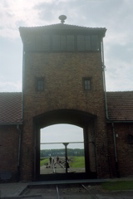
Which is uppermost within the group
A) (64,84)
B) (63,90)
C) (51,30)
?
(51,30)

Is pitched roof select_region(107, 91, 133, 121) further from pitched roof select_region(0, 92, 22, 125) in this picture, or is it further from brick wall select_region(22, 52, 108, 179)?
pitched roof select_region(0, 92, 22, 125)

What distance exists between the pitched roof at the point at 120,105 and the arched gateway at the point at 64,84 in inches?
42.6

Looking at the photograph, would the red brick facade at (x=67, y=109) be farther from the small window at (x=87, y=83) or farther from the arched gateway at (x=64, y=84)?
the small window at (x=87, y=83)

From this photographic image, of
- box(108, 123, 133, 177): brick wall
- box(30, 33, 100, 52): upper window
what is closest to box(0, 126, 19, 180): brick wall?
box(30, 33, 100, 52): upper window

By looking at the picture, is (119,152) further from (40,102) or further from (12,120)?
(12,120)

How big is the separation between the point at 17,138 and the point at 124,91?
926 centimetres

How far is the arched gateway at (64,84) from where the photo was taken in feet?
49.8

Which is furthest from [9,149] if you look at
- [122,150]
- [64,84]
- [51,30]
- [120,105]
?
[51,30]

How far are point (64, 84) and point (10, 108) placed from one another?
429 cm

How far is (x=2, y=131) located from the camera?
15219 millimetres

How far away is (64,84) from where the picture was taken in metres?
15.9

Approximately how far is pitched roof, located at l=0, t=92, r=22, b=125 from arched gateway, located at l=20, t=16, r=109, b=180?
85cm

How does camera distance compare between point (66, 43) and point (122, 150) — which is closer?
point (122, 150)

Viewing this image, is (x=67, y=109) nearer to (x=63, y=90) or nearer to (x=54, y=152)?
(x=63, y=90)
